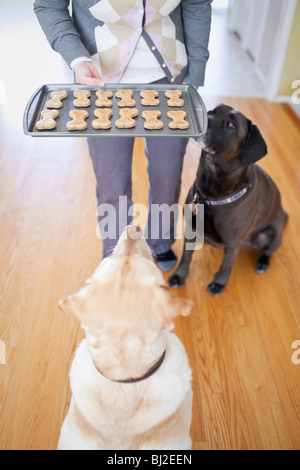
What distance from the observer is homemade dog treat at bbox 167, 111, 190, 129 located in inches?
60.6

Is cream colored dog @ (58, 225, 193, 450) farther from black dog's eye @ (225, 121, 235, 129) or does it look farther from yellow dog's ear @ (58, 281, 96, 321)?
black dog's eye @ (225, 121, 235, 129)

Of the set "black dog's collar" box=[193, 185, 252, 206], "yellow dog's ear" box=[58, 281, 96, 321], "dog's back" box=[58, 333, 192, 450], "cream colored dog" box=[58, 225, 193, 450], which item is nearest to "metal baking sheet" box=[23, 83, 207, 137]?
"black dog's collar" box=[193, 185, 252, 206]

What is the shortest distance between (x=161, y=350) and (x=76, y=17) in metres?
1.42

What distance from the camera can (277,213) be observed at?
2098 millimetres

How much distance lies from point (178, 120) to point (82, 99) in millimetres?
440

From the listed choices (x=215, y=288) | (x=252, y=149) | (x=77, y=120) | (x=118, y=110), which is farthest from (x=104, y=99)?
(x=215, y=288)

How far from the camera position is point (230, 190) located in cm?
170

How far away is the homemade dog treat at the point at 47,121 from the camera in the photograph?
57.7 inches

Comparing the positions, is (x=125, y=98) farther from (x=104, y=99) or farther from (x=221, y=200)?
(x=221, y=200)

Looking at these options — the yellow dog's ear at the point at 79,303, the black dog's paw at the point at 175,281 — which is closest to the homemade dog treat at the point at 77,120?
the yellow dog's ear at the point at 79,303

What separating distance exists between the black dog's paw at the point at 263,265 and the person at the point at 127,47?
82 centimetres

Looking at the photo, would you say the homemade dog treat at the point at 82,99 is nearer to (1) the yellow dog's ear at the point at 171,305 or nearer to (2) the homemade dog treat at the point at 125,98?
(2) the homemade dog treat at the point at 125,98

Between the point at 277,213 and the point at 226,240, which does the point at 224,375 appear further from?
the point at 277,213
